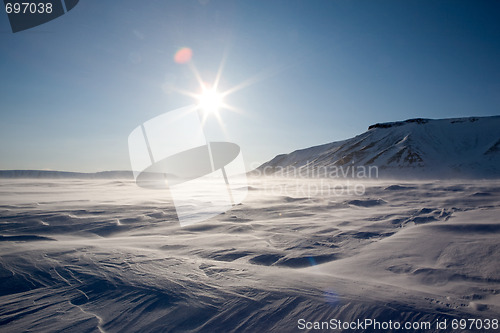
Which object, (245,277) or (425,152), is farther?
(425,152)

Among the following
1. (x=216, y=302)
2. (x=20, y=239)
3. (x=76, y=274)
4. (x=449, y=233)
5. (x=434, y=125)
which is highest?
(x=434, y=125)

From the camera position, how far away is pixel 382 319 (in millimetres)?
2125

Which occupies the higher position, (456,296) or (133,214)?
(133,214)

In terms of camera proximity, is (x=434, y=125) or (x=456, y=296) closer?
(x=456, y=296)

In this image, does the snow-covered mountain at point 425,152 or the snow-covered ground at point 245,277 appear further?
the snow-covered mountain at point 425,152

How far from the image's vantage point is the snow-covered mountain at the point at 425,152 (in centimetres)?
3653

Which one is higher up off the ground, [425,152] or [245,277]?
[425,152]

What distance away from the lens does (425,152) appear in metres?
44.8

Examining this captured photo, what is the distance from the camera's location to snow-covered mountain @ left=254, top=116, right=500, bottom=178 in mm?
36531

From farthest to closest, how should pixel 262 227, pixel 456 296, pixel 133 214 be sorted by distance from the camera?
pixel 133 214 < pixel 262 227 < pixel 456 296

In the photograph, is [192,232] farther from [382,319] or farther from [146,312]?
[382,319]

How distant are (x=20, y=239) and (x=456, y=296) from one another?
7.34 m

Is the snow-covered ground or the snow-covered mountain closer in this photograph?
the snow-covered ground

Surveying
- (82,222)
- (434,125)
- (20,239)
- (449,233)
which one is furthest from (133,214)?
(434,125)
